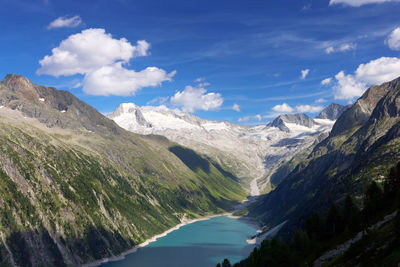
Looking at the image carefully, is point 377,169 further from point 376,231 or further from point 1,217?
point 1,217

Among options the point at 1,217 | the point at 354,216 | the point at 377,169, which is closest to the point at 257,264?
the point at 354,216

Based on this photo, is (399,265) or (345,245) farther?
(345,245)

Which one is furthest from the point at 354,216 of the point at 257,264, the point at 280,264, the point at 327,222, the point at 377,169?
the point at 377,169

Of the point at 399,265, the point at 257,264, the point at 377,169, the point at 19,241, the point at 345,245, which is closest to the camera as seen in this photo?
the point at 399,265

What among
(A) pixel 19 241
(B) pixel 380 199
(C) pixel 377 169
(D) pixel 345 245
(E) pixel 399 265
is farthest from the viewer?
(A) pixel 19 241

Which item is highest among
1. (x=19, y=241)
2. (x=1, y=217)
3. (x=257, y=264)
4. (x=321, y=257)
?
(x=1, y=217)

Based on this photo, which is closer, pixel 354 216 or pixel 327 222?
pixel 354 216

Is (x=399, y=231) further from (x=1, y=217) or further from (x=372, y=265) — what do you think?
(x=1, y=217)

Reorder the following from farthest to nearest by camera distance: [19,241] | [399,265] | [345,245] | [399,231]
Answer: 1. [19,241]
2. [345,245]
3. [399,231]
4. [399,265]

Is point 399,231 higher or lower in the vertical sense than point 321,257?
higher
